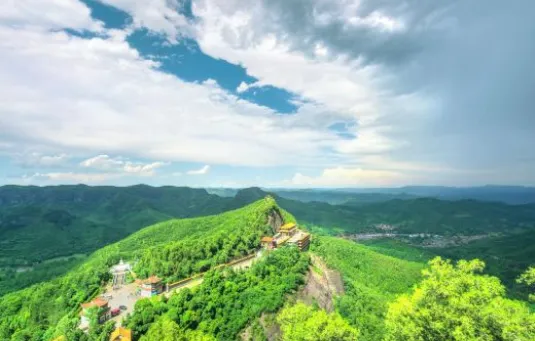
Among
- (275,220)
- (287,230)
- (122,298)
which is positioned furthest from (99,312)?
(275,220)

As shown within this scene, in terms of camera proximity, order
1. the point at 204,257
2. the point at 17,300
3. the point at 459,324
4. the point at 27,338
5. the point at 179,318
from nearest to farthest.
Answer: the point at 459,324 < the point at 179,318 < the point at 27,338 < the point at 204,257 < the point at 17,300

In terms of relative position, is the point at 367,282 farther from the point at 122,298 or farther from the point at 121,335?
the point at 121,335

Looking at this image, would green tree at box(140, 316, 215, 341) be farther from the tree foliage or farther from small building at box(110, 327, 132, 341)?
the tree foliage

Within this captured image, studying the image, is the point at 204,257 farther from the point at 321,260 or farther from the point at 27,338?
the point at 27,338

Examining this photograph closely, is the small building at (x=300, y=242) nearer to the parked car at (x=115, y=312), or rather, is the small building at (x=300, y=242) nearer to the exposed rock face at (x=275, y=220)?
the exposed rock face at (x=275, y=220)

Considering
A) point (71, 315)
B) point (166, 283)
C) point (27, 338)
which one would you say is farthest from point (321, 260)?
point (27, 338)

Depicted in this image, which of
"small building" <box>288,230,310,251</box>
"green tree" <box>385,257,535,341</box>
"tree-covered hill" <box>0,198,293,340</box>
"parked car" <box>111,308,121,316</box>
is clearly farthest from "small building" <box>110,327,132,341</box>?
"small building" <box>288,230,310,251</box>

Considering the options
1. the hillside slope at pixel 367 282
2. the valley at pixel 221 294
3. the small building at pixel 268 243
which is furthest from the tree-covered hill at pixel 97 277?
the hillside slope at pixel 367 282
